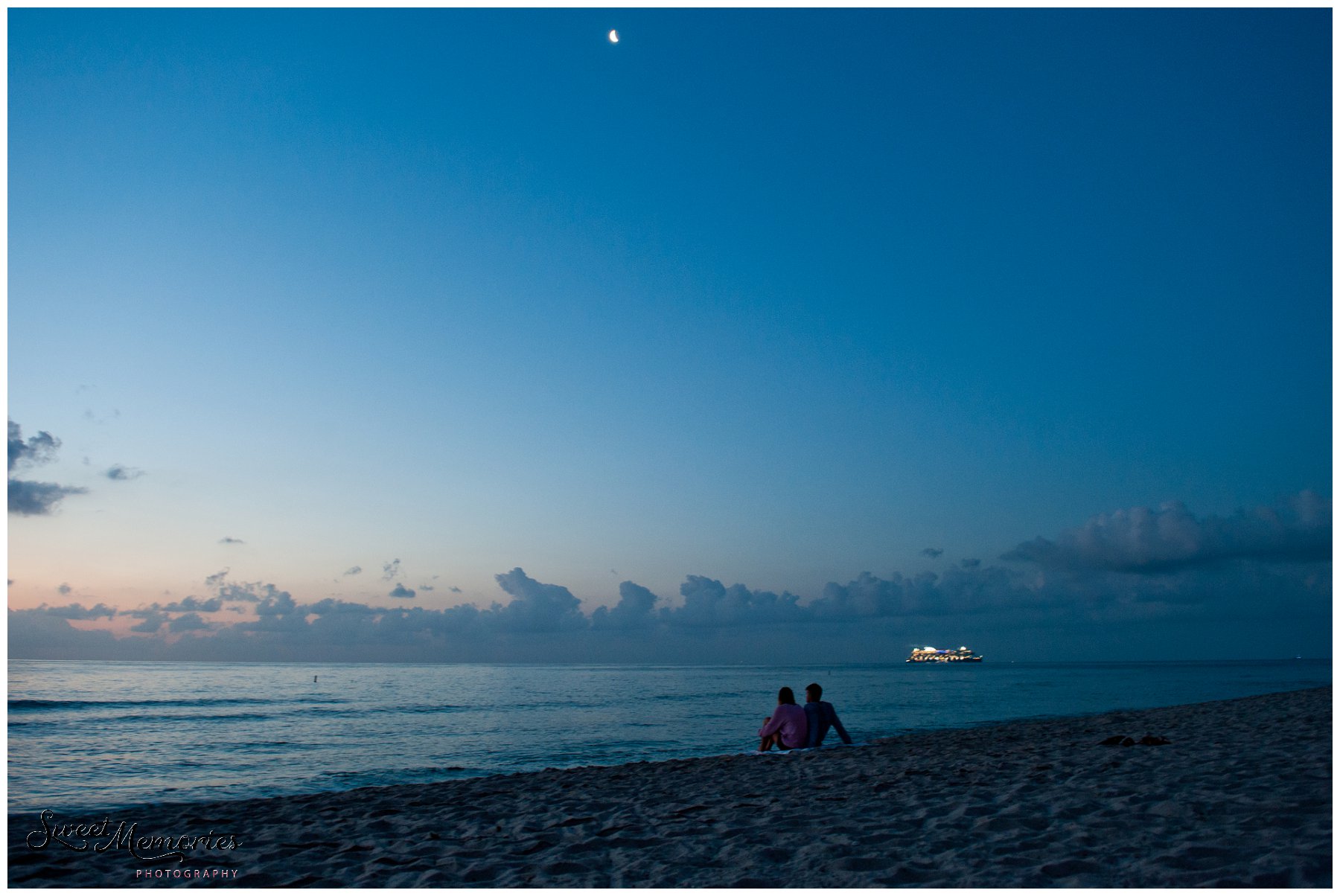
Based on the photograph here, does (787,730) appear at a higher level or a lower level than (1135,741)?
lower

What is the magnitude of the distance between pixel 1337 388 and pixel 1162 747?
339 inches

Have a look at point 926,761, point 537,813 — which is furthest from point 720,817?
point 926,761

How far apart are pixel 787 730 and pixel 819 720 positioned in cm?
67

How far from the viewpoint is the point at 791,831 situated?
7387 millimetres

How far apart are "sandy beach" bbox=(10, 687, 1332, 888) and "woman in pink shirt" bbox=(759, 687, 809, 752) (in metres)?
2.82

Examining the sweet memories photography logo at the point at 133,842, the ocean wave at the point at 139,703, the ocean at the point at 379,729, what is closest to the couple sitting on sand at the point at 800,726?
the ocean at the point at 379,729

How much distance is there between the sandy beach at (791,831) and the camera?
19.4 ft

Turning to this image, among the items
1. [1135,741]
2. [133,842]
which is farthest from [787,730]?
[133,842]

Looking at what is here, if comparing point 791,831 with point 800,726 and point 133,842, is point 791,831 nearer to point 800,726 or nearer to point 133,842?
point 133,842

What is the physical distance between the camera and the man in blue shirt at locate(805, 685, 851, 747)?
15.0 metres

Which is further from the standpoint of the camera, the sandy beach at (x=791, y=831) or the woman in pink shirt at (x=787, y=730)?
the woman in pink shirt at (x=787, y=730)

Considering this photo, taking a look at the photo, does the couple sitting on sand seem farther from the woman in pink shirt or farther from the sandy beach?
the sandy beach

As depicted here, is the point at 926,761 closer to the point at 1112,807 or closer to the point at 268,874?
the point at 1112,807

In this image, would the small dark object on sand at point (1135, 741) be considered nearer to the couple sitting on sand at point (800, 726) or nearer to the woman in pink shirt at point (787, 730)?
the couple sitting on sand at point (800, 726)
